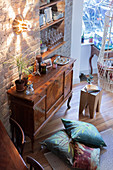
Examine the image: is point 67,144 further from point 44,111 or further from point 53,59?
point 53,59

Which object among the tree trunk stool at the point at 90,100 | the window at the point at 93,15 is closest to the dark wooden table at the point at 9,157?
the tree trunk stool at the point at 90,100

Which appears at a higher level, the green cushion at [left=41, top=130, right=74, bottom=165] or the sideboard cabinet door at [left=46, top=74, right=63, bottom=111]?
the sideboard cabinet door at [left=46, top=74, right=63, bottom=111]

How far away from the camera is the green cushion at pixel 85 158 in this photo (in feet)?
9.54

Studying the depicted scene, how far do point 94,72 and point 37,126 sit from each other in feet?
9.84

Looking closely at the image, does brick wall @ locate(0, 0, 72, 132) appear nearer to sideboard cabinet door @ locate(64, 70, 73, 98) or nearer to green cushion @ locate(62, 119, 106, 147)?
sideboard cabinet door @ locate(64, 70, 73, 98)

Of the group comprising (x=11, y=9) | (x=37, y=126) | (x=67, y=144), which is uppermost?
(x=11, y=9)

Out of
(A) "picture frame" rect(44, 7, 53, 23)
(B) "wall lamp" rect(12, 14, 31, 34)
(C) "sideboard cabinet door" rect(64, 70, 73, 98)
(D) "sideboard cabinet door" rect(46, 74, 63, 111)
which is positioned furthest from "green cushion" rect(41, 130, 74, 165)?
(A) "picture frame" rect(44, 7, 53, 23)

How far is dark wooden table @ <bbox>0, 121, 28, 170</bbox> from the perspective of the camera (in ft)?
6.19

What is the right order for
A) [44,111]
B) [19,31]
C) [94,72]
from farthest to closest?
[94,72], [44,111], [19,31]

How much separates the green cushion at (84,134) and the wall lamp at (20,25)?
1549 mm

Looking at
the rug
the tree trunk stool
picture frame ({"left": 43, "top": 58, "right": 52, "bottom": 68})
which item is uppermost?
picture frame ({"left": 43, "top": 58, "right": 52, "bottom": 68})

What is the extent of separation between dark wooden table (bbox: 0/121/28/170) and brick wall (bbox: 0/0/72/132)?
32.1 inches

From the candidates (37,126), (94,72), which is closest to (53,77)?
(37,126)

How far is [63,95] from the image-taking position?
3.76 metres
